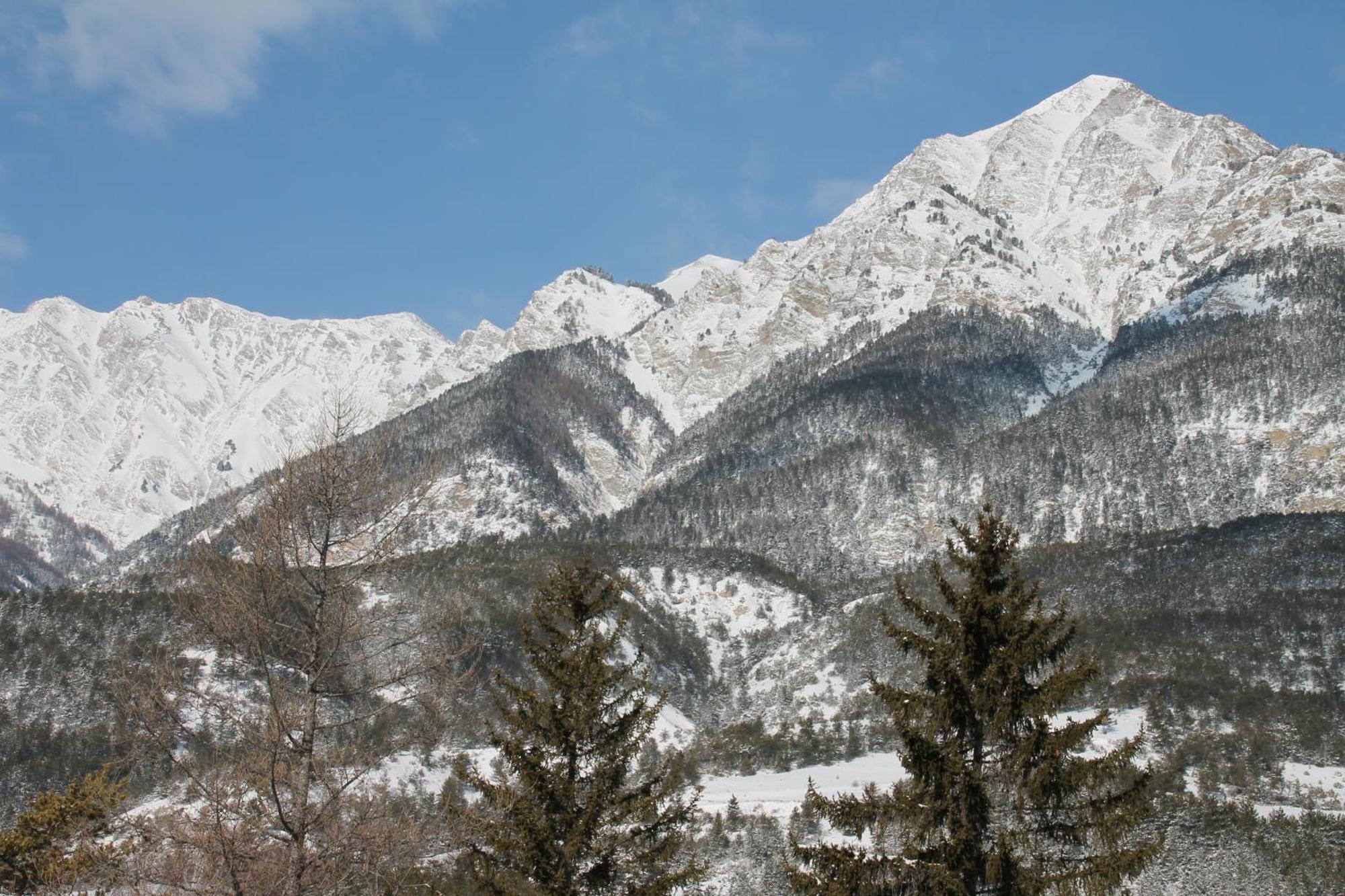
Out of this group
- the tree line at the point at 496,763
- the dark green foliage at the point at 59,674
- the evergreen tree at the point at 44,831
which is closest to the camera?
the tree line at the point at 496,763

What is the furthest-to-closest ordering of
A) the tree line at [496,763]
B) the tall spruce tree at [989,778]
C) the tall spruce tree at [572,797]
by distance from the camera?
the tall spruce tree at [572,797] → the tall spruce tree at [989,778] → the tree line at [496,763]

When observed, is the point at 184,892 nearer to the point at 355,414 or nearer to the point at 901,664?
the point at 355,414

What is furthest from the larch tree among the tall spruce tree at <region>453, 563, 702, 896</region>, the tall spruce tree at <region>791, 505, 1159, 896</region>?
the tall spruce tree at <region>791, 505, 1159, 896</region>

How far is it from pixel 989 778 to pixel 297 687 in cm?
1159

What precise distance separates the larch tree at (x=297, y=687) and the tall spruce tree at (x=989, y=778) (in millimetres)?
7057

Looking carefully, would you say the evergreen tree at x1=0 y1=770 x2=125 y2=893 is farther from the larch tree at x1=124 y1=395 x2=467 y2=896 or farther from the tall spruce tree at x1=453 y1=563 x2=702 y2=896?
the larch tree at x1=124 y1=395 x2=467 y2=896

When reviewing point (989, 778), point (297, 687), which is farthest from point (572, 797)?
point (989, 778)

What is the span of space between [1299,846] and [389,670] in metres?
78.4

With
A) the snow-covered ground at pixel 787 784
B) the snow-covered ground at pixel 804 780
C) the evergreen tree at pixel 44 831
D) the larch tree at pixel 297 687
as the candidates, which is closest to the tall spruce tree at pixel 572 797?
the larch tree at pixel 297 687

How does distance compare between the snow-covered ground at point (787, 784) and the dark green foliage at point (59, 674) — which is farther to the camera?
the dark green foliage at point (59, 674)

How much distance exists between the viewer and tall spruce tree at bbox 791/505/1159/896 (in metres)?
18.5

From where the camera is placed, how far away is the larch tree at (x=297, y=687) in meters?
17.7

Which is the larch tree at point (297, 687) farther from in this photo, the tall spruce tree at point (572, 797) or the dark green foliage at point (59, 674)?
the dark green foliage at point (59, 674)

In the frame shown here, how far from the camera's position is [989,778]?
63.3 ft
